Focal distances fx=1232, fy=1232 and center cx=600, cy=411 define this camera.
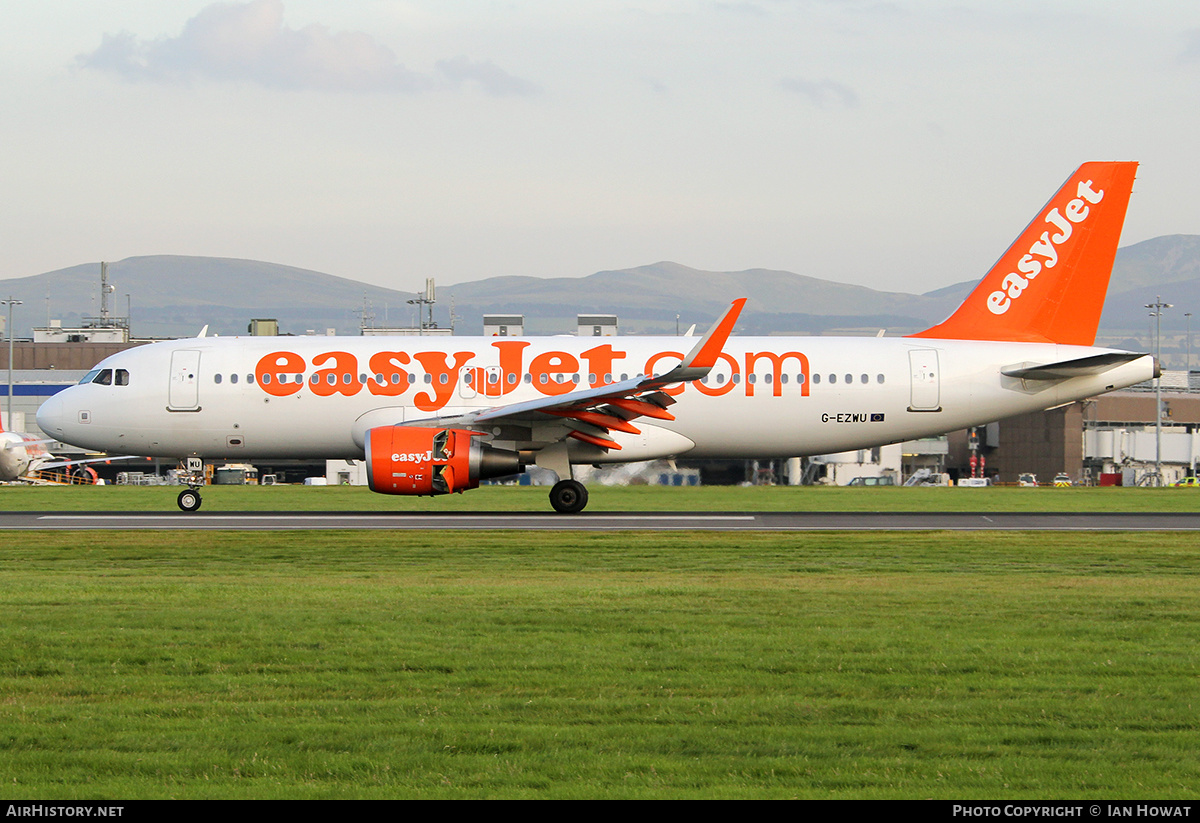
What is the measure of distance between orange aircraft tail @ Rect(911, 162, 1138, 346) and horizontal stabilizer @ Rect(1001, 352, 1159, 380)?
42.9 inches

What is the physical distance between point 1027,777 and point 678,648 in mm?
3807

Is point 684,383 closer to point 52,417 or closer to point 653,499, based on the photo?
point 653,499

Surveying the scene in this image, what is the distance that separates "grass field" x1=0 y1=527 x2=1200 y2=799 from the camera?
661 centimetres

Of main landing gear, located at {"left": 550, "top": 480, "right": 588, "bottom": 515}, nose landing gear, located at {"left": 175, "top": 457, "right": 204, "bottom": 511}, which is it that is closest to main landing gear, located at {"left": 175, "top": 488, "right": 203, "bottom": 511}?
nose landing gear, located at {"left": 175, "top": 457, "right": 204, "bottom": 511}

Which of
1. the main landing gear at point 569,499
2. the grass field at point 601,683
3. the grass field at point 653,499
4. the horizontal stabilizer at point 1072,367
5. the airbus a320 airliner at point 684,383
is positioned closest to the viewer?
the grass field at point 601,683

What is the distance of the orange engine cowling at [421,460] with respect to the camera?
24.1m

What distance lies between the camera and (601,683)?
8.77m

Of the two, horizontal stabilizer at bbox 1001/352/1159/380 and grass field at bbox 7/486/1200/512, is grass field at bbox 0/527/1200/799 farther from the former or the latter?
grass field at bbox 7/486/1200/512

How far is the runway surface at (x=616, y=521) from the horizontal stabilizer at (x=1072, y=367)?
313 centimetres

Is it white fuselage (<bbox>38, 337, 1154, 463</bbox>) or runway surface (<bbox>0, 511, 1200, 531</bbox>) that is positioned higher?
white fuselage (<bbox>38, 337, 1154, 463</bbox>)

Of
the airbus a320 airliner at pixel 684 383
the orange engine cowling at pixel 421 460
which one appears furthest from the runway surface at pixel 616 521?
the airbus a320 airliner at pixel 684 383

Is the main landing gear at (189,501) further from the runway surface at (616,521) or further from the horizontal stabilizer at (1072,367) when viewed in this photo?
the horizontal stabilizer at (1072,367)

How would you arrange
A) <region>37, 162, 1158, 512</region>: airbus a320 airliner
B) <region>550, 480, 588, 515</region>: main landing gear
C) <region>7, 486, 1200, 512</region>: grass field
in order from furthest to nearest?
<region>7, 486, 1200, 512</region>: grass field, <region>37, 162, 1158, 512</region>: airbus a320 airliner, <region>550, 480, 588, 515</region>: main landing gear

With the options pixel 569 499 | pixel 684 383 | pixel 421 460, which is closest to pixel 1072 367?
pixel 684 383
